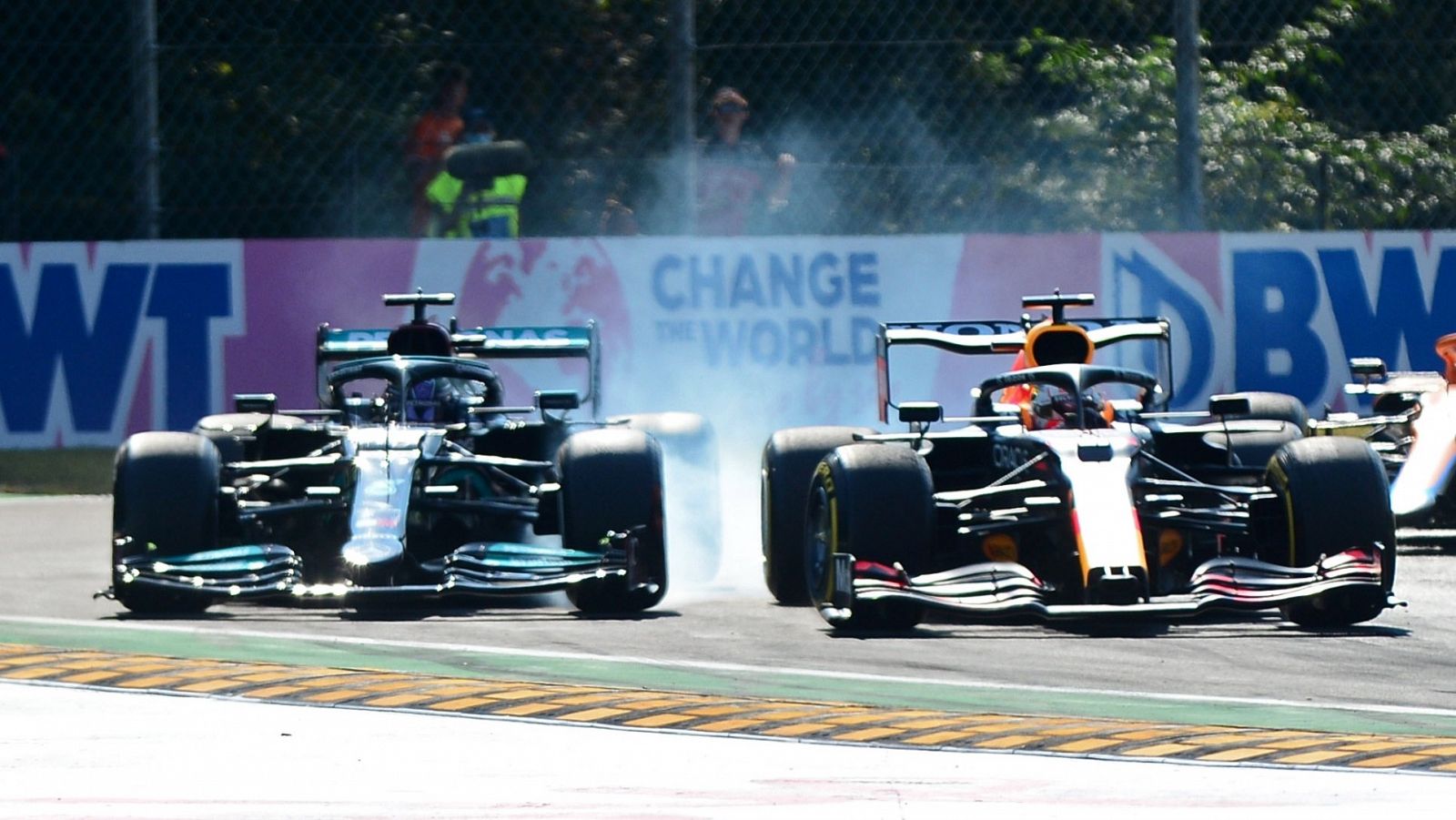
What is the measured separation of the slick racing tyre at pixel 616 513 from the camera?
10.3 m

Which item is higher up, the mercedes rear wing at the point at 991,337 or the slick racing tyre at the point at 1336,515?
the mercedes rear wing at the point at 991,337

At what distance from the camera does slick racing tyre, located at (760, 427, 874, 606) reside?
1080 centimetres

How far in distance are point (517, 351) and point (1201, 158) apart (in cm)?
599

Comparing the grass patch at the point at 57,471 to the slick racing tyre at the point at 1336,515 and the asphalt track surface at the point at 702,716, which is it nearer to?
the asphalt track surface at the point at 702,716

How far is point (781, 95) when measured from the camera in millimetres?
16891

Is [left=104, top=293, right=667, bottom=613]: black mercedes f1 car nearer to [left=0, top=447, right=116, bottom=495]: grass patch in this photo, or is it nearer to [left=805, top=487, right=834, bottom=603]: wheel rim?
[left=805, top=487, right=834, bottom=603]: wheel rim

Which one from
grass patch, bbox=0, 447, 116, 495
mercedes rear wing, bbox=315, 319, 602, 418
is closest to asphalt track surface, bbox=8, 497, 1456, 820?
mercedes rear wing, bbox=315, 319, 602, 418

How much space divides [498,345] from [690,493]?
135cm

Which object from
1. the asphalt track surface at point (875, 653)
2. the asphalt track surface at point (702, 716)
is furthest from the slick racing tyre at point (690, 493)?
the asphalt track surface at point (702, 716)

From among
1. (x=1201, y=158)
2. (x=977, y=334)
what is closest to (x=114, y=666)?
(x=977, y=334)

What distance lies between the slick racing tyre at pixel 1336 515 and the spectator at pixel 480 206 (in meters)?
7.90

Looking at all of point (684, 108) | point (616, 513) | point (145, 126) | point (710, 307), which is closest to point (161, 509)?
point (616, 513)

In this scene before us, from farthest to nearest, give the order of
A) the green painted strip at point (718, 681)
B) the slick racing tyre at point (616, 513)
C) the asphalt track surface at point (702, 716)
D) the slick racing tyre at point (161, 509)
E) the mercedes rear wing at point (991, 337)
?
the mercedes rear wing at point (991, 337) → the slick racing tyre at point (616, 513) → the slick racing tyre at point (161, 509) → the green painted strip at point (718, 681) → the asphalt track surface at point (702, 716)

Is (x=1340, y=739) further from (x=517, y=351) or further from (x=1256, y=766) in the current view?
(x=517, y=351)
